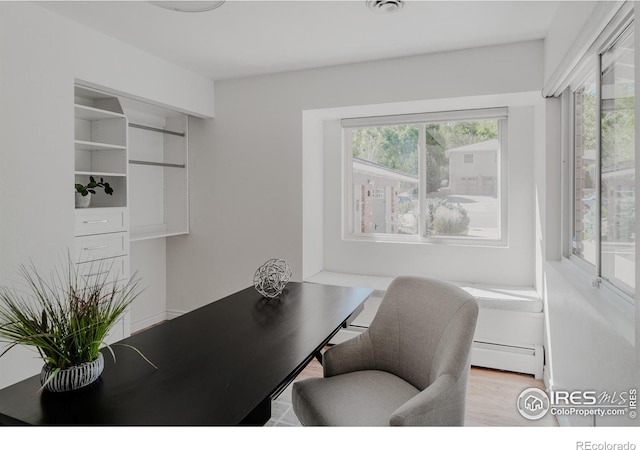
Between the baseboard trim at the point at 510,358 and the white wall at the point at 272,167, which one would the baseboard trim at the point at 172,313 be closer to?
the white wall at the point at 272,167

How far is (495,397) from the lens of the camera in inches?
105

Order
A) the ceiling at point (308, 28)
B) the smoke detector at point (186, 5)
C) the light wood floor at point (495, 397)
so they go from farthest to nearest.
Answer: the ceiling at point (308, 28), the light wood floor at point (495, 397), the smoke detector at point (186, 5)

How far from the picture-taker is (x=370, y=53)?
10.6 feet

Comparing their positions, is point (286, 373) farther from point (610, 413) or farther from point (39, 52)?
point (39, 52)

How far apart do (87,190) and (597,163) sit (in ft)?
10.8

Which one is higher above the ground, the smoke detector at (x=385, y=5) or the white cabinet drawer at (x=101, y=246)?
the smoke detector at (x=385, y=5)

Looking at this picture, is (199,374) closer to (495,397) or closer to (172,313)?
(495,397)

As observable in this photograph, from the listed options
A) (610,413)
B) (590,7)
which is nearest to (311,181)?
(590,7)

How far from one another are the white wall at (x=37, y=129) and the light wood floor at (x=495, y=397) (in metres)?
1.97

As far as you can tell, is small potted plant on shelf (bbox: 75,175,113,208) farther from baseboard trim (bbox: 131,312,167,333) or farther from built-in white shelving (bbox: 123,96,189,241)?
baseboard trim (bbox: 131,312,167,333)

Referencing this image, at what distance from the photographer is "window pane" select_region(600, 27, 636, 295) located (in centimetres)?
152

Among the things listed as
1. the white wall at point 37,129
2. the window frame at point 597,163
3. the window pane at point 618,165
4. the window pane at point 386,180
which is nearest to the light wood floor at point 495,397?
the window frame at point 597,163

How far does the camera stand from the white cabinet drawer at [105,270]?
9.47ft
